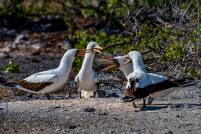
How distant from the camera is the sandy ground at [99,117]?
38.5 feet

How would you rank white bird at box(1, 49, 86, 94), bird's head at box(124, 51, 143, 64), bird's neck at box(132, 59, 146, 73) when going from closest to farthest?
bird's neck at box(132, 59, 146, 73)
bird's head at box(124, 51, 143, 64)
white bird at box(1, 49, 86, 94)

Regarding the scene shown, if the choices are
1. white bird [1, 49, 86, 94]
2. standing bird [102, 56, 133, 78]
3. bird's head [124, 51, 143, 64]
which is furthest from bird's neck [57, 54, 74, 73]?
bird's head [124, 51, 143, 64]

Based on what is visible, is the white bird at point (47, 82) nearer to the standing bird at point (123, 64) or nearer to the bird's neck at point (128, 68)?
the standing bird at point (123, 64)

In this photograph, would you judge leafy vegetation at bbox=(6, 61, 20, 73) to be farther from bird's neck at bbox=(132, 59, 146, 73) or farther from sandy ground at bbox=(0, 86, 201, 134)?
bird's neck at bbox=(132, 59, 146, 73)

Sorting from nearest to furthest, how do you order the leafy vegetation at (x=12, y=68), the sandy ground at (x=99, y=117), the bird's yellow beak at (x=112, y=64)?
the sandy ground at (x=99, y=117), the bird's yellow beak at (x=112, y=64), the leafy vegetation at (x=12, y=68)

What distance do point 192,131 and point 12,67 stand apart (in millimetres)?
8974

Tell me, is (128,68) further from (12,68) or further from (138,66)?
(12,68)

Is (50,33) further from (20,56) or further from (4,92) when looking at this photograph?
(4,92)

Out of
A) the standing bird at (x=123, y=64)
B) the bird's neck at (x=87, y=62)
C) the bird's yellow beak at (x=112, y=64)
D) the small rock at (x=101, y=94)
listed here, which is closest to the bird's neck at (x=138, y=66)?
the standing bird at (x=123, y=64)

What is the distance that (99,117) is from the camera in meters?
12.6

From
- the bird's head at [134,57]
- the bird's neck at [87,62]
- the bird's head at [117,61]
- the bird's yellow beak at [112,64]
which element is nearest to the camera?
the bird's head at [134,57]

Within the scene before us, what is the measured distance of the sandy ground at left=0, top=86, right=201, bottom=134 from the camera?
11.7 meters

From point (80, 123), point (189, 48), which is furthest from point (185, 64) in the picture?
point (80, 123)

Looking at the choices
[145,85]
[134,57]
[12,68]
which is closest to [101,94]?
[134,57]
